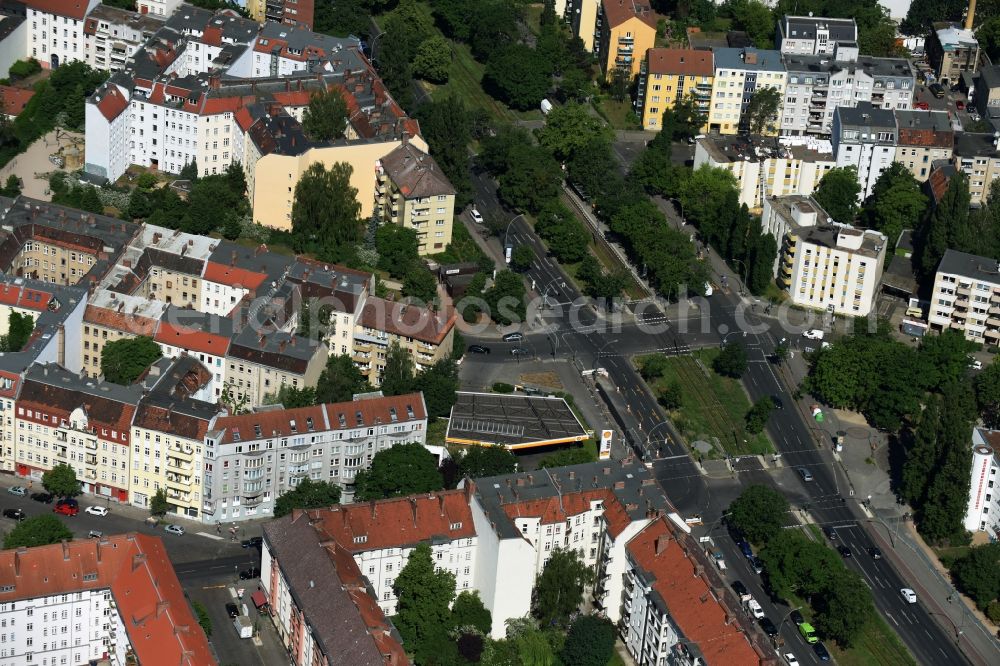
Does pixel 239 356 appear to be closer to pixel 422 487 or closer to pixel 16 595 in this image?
pixel 422 487

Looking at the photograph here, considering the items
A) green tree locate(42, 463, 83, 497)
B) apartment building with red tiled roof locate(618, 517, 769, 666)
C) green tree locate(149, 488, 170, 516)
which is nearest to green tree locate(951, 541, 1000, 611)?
apartment building with red tiled roof locate(618, 517, 769, 666)

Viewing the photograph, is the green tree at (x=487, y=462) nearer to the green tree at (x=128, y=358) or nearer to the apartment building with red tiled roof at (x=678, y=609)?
the apartment building with red tiled roof at (x=678, y=609)

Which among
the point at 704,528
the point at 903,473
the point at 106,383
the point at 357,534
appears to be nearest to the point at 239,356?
the point at 106,383

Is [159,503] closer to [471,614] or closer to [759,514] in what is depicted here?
[471,614]

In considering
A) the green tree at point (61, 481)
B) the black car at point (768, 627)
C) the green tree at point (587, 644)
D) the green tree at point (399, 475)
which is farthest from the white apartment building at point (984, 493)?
the green tree at point (61, 481)

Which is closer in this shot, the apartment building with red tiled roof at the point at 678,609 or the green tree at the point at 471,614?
the apartment building with red tiled roof at the point at 678,609

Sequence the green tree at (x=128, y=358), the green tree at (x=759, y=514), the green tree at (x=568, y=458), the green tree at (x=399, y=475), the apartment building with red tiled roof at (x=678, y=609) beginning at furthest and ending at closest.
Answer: the green tree at (x=128, y=358) < the green tree at (x=568, y=458) < the green tree at (x=759, y=514) < the green tree at (x=399, y=475) < the apartment building with red tiled roof at (x=678, y=609)
